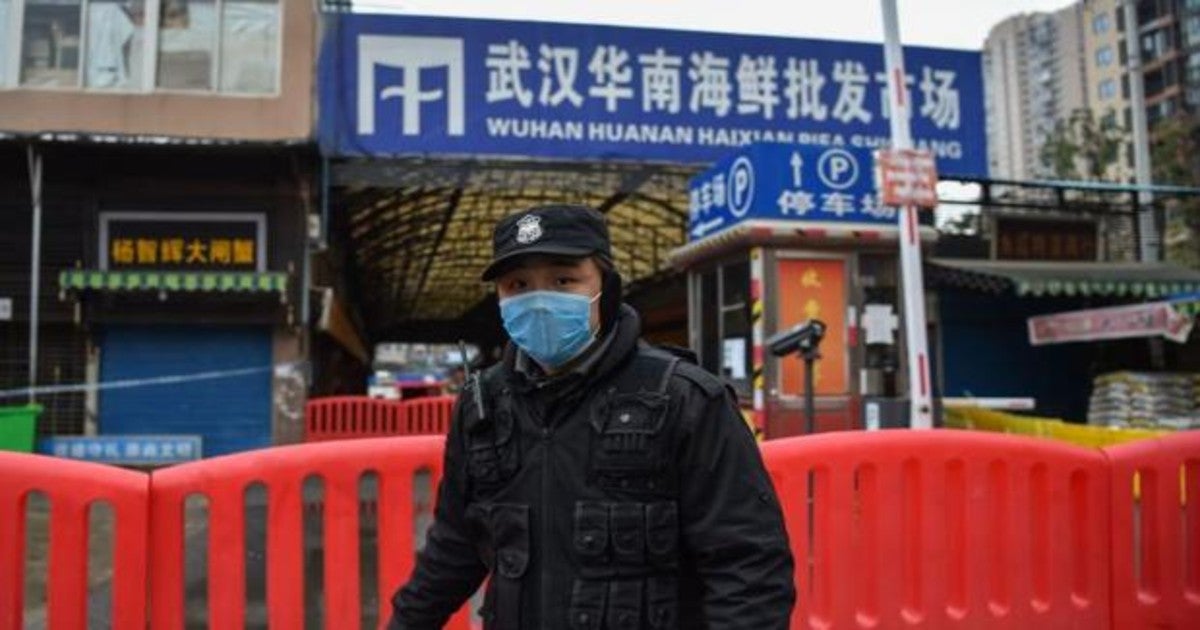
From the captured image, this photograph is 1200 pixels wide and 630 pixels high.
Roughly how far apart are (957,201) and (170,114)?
1144 centimetres

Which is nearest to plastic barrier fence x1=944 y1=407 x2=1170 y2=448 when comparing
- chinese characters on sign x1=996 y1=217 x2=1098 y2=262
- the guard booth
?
the guard booth

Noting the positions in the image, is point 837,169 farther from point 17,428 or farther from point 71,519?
point 17,428

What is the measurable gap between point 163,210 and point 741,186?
8.39 m

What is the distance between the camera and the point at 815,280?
29.2 feet

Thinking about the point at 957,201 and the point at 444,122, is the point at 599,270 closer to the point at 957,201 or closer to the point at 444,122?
the point at 444,122

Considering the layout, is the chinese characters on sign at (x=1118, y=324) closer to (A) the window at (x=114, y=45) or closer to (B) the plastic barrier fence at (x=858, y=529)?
(B) the plastic barrier fence at (x=858, y=529)

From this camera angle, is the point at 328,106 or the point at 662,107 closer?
the point at 328,106

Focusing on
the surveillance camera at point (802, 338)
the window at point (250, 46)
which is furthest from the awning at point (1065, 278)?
the window at point (250, 46)

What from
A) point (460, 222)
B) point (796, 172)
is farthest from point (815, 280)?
point (460, 222)

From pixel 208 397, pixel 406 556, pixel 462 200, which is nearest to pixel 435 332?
pixel 462 200

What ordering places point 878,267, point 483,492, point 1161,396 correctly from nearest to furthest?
point 483,492 < point 878,267 < point 1161,396

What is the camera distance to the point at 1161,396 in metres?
11.1

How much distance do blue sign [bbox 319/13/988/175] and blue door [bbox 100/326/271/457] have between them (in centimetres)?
317

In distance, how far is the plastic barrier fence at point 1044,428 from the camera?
8844mm
